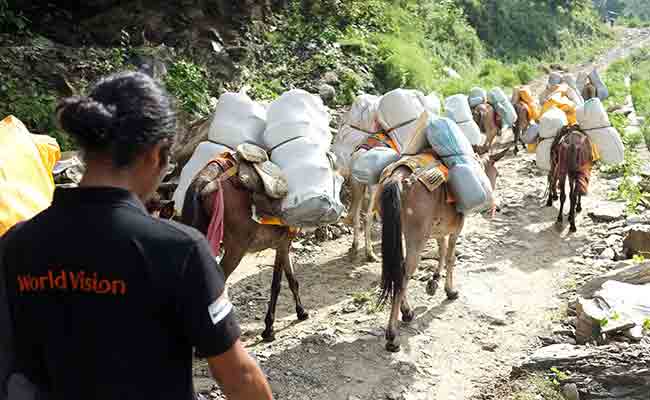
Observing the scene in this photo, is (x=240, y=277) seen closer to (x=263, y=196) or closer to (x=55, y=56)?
(x=263, y=196)

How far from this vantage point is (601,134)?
939 cm

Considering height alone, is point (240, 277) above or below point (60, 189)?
below

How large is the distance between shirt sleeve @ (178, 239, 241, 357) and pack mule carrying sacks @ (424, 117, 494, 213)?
4225 millimetres

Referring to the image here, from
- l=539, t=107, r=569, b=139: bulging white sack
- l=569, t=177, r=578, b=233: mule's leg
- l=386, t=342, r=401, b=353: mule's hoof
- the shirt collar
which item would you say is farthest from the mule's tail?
l=539, t=107, r=569, b=139: bulging white sack

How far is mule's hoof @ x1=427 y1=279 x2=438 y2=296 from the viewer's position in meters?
6.68

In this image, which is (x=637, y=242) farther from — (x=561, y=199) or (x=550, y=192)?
(x=550, y=192)

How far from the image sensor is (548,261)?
786 cm

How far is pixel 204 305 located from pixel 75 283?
1.16 ft

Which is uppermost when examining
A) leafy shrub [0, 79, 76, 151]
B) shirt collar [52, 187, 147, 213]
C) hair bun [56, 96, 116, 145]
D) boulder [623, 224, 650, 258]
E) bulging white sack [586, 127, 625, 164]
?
hair bun [56, 96, 116, 145]

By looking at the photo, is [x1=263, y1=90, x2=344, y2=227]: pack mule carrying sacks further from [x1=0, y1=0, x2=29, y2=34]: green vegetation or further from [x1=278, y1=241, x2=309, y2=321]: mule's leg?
[x1=0, y1=0, x2=29, y2=34]: green vegetation

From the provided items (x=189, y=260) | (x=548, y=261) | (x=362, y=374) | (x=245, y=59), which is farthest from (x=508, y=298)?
(x=245, y=59)

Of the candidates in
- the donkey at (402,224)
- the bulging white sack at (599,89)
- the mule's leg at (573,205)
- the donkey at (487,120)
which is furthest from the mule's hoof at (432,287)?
the bulging white sack at (599,89)

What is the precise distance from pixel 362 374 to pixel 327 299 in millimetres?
1692

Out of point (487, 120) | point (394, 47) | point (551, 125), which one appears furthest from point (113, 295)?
point (394, 47)
